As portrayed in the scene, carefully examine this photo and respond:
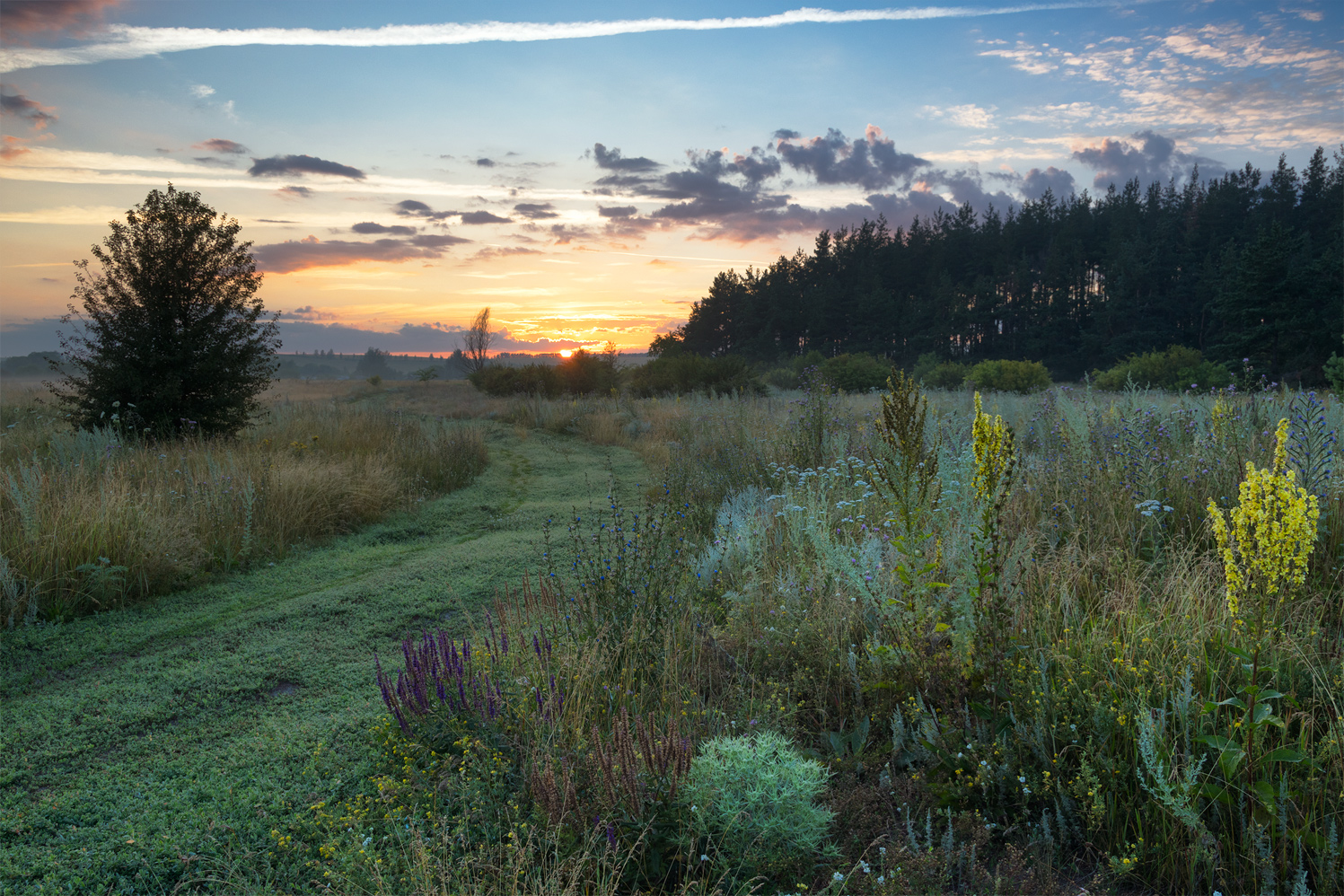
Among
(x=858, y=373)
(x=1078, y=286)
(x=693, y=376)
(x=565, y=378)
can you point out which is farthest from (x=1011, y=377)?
(x=1078, y=286)

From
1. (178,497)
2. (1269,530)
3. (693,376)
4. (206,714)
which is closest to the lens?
(1269,530)

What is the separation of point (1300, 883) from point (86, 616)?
6221 mm

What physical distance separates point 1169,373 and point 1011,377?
7.63 meters

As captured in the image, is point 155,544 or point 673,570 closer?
point 673,570

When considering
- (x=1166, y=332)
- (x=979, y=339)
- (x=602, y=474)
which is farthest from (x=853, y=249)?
(x=602, y=474)

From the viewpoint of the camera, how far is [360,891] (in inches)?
78.4

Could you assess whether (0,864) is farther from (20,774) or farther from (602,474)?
(602,474)

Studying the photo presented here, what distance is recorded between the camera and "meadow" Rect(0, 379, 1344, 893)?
2066 millimetres

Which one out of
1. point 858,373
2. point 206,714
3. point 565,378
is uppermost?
point 858,373

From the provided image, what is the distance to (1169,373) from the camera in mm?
25281

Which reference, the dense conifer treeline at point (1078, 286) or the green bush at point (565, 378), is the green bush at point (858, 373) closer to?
the green bush at point (565, 378)

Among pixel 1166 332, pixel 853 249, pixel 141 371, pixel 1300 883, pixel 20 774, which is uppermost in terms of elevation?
pixel 853 249

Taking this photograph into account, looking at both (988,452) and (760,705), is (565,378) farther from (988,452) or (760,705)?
(988,452)

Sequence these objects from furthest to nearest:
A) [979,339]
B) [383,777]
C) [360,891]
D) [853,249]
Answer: [853,249] < [979,339] < [383,777] < [360,891]
